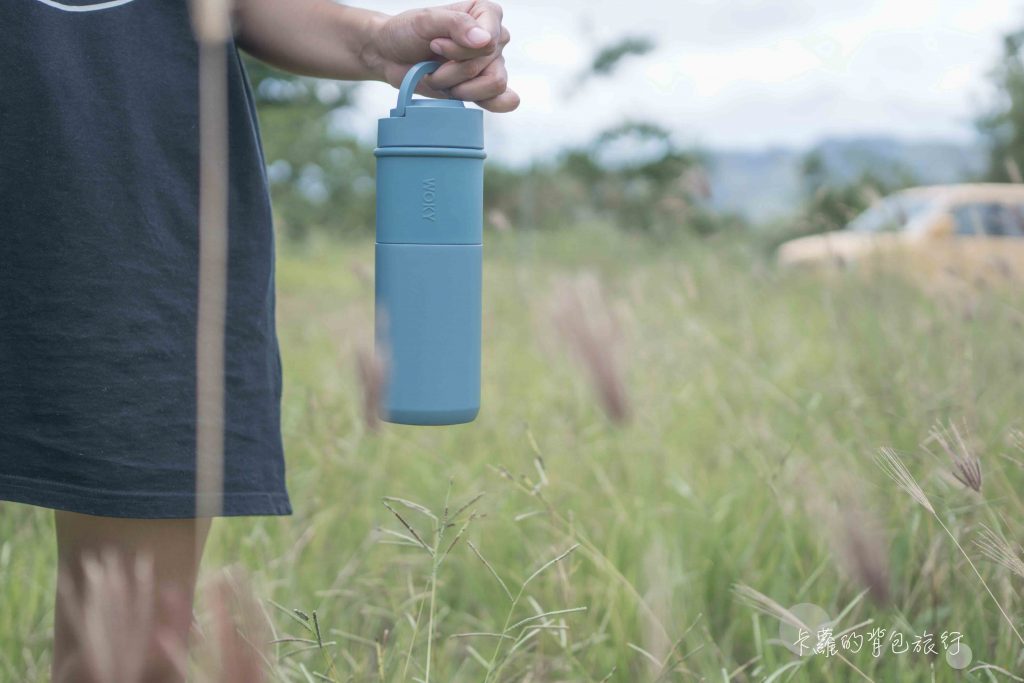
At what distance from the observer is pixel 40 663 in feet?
5.27

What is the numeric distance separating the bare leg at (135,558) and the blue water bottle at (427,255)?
1.04 feet

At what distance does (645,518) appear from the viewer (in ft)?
6.79

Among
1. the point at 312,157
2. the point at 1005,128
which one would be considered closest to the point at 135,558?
the point at 312,157

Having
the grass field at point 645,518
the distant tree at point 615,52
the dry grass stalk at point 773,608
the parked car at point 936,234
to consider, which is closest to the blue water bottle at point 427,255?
the grass field at point 645,518

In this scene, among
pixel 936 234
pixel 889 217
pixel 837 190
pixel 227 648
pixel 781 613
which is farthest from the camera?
pixel 837 190

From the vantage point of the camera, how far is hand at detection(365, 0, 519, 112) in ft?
3.60

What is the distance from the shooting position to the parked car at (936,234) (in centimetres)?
271

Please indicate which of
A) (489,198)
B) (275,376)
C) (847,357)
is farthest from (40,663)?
(489,198)

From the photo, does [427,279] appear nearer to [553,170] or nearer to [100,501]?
[100,501]

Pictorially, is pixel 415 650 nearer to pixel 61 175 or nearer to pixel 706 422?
pixel 61 175

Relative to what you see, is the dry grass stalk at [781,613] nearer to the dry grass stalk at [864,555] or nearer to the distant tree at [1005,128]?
the dry grass stalk at [864,555]

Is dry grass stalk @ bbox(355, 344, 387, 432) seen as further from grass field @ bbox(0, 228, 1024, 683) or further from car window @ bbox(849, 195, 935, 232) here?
car window @ bbox(849, 195, 935, 232)

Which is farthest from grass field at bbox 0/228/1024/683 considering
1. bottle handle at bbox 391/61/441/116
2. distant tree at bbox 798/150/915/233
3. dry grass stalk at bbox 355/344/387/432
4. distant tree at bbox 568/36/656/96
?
distant tree at bbox 568/36/656/96

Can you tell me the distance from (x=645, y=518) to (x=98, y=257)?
1277mm
